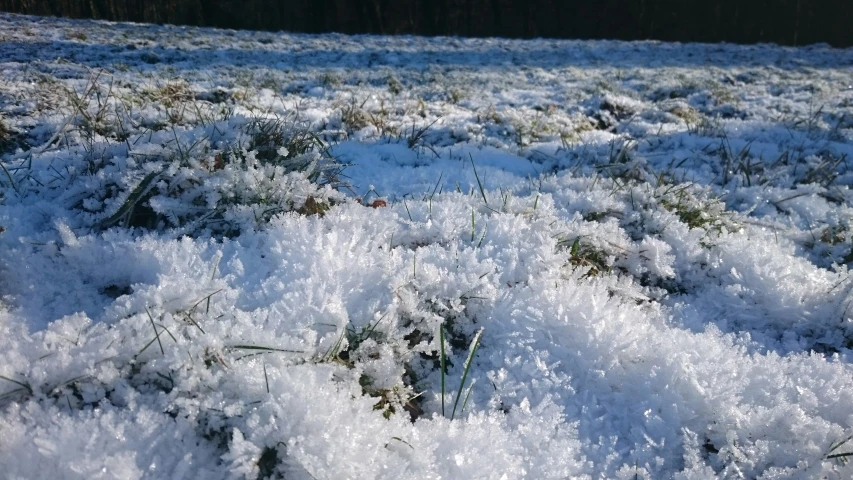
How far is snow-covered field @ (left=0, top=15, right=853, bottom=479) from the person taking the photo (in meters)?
1.13

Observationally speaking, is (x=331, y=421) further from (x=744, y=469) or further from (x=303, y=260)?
(x=744, y=469)

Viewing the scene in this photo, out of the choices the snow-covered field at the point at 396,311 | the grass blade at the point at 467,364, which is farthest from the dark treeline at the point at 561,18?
the grass blade at the point at 467,364

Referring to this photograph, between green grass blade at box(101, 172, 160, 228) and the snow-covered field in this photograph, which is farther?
green grass blade at box(101, 172, 160, 228)

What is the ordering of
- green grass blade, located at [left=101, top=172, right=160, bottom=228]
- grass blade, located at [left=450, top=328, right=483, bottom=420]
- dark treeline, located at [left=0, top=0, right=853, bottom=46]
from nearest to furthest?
grass blade, located at [left=450, top=328, right=483, bottom=420] → green grass blade, located at [left=101, top=172, right=160, bottom=228] → dark treeline, located at [left=0, top=0, right=853, bottom=46]

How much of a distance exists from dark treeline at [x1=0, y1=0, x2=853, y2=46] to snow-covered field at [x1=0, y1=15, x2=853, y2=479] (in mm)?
18679

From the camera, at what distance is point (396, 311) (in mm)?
1539

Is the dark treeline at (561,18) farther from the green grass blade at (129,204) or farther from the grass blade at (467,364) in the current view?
the grass blade at (467,364)

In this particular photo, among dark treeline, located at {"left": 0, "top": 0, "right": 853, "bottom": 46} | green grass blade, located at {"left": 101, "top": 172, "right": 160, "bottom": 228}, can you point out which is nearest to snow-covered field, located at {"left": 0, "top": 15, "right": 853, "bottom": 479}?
green grass blade, located at {"left": 101, "top": 172, "right": 160, "bottom": 228}

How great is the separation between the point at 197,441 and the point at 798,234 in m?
3.03

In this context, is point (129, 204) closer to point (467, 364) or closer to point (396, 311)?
point (396, 311)

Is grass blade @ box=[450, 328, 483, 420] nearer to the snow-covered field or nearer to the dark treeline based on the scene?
the snow-covered field

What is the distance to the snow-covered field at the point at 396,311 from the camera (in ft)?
3.69

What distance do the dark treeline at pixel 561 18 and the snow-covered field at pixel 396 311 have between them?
1868 cm

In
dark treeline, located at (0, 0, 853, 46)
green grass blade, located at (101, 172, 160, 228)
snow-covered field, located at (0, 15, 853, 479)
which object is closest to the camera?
snow-covered field, located at (0, 15, 853, 479)
